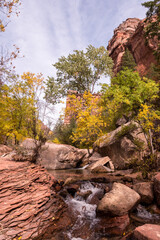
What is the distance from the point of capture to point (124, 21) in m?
50.8

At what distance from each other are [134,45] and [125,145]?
37.4m

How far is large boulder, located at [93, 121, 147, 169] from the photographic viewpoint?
967 centimetres

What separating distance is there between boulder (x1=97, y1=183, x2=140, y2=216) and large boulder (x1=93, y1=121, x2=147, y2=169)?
5.52 m

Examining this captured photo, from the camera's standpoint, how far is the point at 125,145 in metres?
10.3

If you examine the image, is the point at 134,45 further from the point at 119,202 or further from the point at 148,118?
the point at 119,202

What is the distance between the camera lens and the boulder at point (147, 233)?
94.9 inches

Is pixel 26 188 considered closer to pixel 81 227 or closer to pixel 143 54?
pixel 81 227

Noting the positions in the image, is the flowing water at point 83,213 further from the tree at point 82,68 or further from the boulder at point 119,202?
the tree at point 82,68

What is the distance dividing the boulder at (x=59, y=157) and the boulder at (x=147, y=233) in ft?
36.0

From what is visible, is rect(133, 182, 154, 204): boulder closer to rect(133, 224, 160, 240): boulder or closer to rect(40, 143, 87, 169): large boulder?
rect(133, 224, 160, 240): boulder

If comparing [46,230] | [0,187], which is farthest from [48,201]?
[0,187]

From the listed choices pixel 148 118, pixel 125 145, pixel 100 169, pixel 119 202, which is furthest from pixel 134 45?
pixel 119 202

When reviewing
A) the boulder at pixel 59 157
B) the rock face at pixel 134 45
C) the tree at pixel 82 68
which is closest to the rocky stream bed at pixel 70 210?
the boulder at pixel 59 157

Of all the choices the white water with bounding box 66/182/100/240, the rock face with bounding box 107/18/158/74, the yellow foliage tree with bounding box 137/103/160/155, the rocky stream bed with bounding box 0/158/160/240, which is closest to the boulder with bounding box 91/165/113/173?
the yellow foliage tree with bounding box 137/103/160/155
